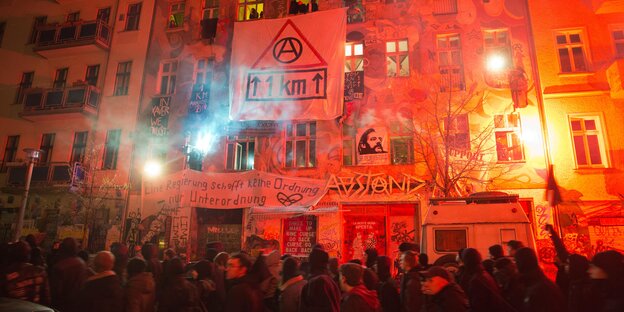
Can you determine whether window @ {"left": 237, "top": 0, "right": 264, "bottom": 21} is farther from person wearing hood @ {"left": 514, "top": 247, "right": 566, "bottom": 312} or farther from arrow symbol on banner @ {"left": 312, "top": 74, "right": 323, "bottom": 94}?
person wearing hood @ {"left": 514, "top": 247, "right": 566, "bottom": 312}

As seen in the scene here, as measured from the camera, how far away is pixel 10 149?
20375mm

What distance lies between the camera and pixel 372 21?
1672cm

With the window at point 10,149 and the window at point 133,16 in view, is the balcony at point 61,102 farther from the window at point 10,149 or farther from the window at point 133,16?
the window at point 133,16

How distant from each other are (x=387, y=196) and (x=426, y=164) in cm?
195

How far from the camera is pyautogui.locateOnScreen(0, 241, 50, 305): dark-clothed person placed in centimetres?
464

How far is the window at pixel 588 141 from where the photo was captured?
13727 mm

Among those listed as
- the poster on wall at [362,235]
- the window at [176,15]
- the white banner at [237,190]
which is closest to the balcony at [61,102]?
the window at [176,15]

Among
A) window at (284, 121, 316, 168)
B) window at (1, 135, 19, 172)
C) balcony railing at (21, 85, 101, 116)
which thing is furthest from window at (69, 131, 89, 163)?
window at (284, 121, 316, 168)

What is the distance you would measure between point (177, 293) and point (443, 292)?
9.86 feet

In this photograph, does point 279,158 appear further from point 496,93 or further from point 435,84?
point 496,93

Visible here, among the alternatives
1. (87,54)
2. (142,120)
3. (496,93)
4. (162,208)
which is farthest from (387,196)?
(87,54)

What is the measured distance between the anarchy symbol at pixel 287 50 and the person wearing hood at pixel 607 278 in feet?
41.0

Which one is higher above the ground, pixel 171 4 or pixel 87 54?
pixel 171 4

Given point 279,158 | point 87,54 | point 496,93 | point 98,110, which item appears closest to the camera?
point 496,93
